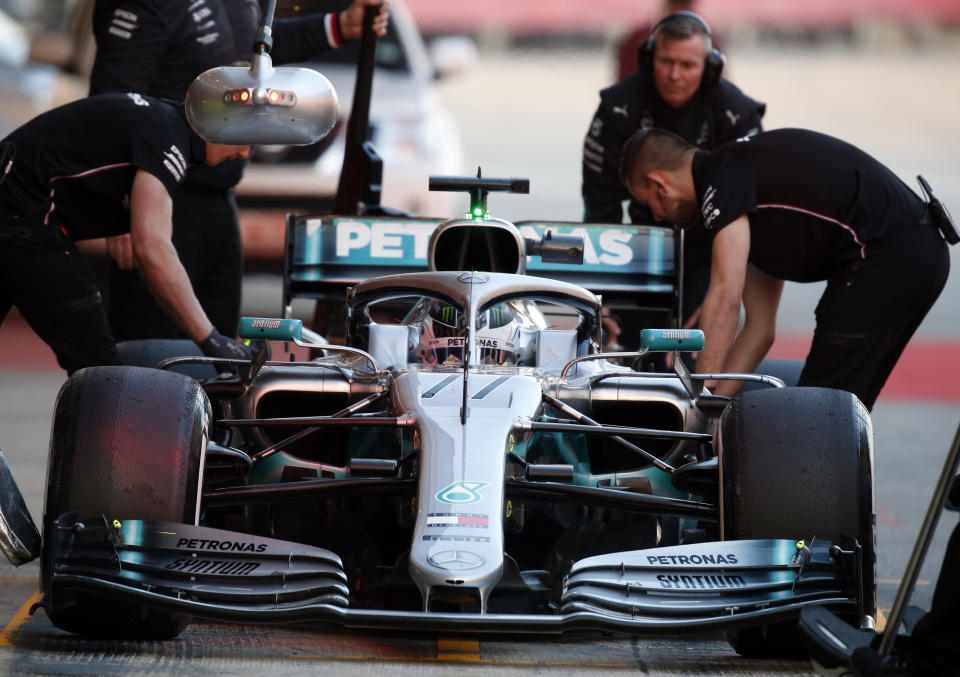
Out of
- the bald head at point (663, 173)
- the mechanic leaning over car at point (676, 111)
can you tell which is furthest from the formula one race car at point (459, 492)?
the mechanic leaning over car at point (676, 111)

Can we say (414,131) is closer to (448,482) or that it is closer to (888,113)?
(888,113)

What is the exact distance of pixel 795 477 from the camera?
3684mm

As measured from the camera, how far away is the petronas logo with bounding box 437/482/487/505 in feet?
11.6

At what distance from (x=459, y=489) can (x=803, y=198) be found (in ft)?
7.27

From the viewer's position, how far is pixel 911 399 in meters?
9.84

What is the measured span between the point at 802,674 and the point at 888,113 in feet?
28.6

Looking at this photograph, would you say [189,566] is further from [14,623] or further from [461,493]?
[14,623]

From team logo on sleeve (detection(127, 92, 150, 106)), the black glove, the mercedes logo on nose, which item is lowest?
the mercedes logo on nose

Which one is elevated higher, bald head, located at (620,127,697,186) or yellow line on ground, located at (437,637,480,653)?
bald head, located at (620,127,697,186)

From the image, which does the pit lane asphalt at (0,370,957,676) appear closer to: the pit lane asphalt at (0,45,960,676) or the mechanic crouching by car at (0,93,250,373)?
the pit lane asphalt at (0,45,960,676)

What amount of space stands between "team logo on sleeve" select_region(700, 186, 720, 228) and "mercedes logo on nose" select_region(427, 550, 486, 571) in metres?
2.13

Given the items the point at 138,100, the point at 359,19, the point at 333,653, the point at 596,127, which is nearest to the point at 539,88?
the point at 596,127

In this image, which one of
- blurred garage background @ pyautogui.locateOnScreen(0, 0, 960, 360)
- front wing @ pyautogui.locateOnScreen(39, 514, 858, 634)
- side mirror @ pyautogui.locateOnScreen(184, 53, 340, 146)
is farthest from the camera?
blurred garage background @ pyautogui.locateOnScreen(0, 0, 960, 360)

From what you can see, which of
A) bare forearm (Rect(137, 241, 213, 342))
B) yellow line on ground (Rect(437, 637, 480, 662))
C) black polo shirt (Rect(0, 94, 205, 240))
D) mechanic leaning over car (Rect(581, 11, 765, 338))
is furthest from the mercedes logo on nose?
mechanic leaning over car (Rect(581, 11, 765, 338))
